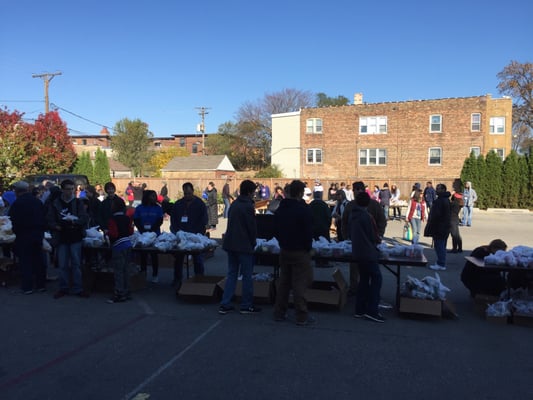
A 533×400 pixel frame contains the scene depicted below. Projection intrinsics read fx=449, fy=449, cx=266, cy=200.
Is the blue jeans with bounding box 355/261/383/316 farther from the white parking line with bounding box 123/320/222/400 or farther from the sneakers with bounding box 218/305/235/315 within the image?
the white parking line with bounding box 123/320/222/400

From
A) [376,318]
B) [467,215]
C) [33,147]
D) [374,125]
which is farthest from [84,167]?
[376,318]

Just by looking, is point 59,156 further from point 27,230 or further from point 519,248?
point 519,248

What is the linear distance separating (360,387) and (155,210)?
584 centimetres

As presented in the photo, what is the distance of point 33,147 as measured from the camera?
30625mm

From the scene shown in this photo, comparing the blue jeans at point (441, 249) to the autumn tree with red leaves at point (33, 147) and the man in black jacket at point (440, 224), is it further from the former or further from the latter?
the autumn tree with red leaves at point (33, 147)

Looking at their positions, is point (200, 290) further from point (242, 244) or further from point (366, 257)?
point (366, 257)

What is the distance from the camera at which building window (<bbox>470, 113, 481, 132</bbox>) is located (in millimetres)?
35344

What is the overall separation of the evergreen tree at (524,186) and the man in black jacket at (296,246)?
1052 inches

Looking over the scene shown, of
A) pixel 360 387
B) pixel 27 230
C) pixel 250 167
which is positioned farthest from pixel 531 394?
pixel 250 167

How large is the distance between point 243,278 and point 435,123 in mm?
34006

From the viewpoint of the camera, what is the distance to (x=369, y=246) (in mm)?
6324

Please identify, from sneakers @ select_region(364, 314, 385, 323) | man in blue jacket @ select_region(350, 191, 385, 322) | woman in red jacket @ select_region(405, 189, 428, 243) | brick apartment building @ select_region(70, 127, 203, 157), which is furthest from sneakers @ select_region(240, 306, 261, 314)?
brick apartment building @ select_region(70, 127, 203, 157)

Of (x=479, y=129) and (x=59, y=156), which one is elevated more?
(x=479, y=129)

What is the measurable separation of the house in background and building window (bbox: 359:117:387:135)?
720 inches
